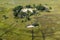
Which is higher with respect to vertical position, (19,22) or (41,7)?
(41,7)

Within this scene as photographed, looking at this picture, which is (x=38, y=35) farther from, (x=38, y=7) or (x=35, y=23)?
(x=38, y=7)

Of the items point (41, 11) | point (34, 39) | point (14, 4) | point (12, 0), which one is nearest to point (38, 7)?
point (41, 11)

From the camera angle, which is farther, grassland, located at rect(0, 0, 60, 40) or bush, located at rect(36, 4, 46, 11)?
bush, located at rect(36, 4, 46, 11)

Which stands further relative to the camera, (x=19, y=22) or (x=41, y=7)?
(x=41, y=7)

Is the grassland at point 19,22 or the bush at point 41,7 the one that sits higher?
the bush at point 41,7

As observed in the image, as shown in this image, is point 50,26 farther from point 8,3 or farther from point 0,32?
point 8,3

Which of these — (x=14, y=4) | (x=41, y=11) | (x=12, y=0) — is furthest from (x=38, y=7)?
(x=12, y=0)

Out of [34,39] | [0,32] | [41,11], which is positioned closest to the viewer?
[34,39]

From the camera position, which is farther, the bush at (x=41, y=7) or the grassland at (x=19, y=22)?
the bush at (x=41, y=7)

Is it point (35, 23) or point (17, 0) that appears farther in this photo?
point (17, 0)

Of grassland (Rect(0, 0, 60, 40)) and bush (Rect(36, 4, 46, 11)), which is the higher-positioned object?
bush (Rect(36, 4, 46, 11))

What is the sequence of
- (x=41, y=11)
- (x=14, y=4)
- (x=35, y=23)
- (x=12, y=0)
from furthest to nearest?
(x=12, y=0) < (x=14, y=4) < (x=41, y=11) < (x=35, y=23)
